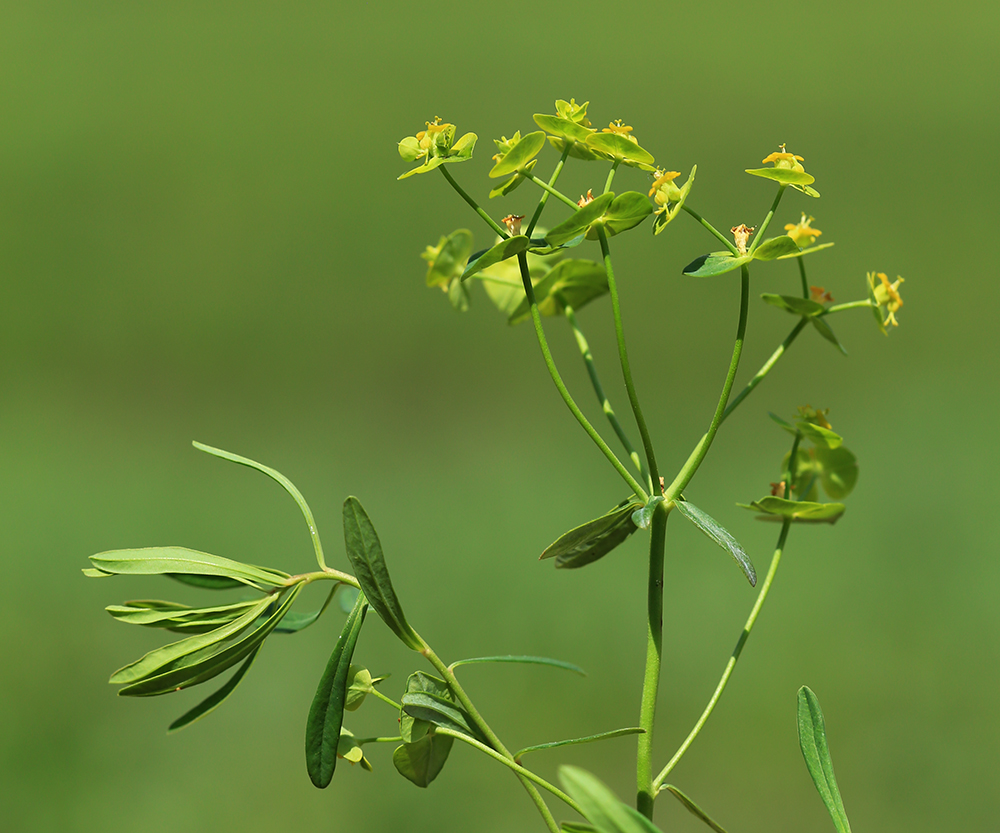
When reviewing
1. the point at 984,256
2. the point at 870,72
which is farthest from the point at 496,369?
the point at 870,72

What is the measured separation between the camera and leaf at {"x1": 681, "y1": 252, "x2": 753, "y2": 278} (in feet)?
1.49

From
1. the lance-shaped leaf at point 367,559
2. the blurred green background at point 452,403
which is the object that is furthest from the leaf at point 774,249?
the blurred green background at point 452,403

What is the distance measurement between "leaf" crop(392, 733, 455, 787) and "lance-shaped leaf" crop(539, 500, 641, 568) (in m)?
0.12

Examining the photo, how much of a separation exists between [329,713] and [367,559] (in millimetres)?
98

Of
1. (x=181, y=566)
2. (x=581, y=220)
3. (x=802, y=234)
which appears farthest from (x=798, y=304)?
(x=181, y=566)

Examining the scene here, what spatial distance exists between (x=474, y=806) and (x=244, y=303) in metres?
2.74

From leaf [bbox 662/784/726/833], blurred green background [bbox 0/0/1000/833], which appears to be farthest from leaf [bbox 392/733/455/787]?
blurred green background [bbox 0/0/1000/833]

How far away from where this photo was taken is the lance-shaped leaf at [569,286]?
62cm

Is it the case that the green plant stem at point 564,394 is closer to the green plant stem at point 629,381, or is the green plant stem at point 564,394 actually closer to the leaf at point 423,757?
the green plant stem at point 629,381

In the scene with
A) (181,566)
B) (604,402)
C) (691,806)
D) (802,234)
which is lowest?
(691,806)

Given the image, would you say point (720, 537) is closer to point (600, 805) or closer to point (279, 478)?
point (600, 805)

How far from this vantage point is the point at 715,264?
18.6 inches

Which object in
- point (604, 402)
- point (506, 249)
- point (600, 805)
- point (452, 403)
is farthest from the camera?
point (452, 403)

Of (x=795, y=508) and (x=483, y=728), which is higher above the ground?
(x=795, y=508)
